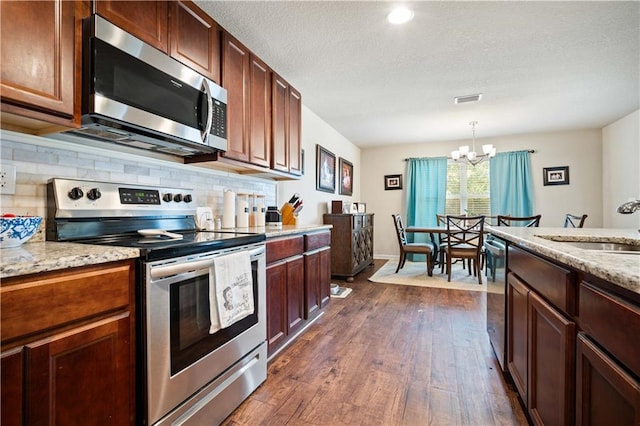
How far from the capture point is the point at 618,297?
720 mm

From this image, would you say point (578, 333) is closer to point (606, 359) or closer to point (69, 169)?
point (606, 359)

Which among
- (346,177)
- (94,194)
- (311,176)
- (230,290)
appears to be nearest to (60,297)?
(230,290)

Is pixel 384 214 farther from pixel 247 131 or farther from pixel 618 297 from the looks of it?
pixel 618 297

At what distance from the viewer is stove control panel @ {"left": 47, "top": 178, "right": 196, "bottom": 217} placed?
139 centimetres

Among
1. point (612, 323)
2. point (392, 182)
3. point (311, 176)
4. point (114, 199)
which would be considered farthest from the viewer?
point (392, 182)

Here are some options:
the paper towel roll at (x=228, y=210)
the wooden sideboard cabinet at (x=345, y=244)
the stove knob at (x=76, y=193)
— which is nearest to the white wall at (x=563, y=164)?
the wooden sideboard cabinet at (x=345, y=244)

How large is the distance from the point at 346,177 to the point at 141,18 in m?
4.34

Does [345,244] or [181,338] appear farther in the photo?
[345,244]

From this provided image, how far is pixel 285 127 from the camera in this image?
2791mm

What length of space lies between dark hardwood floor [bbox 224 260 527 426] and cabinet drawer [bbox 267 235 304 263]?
2.24ft

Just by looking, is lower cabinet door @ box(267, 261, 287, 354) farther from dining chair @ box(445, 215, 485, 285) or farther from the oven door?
dining chair @ box(445, 215, 485, 285)

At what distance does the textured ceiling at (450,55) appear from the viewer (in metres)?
2.02

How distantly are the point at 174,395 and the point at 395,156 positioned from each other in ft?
19.0

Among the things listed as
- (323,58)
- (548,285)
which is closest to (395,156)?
(323,58)
